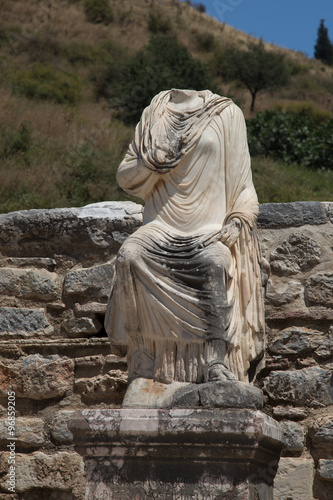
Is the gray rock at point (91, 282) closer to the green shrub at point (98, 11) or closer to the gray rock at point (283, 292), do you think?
the gray rock at point (283, 292)

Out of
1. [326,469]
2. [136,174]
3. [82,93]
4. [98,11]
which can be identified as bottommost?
[326,469]

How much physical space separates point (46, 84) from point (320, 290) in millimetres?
13432

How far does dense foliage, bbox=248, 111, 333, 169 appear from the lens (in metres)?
12.3

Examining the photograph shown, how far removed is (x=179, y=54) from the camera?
18312 mm

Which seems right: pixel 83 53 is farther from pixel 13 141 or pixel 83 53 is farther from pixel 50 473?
pixel 50 473

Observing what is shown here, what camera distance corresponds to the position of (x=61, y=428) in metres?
4.69

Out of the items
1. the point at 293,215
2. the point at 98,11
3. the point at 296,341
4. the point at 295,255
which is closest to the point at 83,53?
the point at 98,11

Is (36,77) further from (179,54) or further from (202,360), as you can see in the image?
(202,360)

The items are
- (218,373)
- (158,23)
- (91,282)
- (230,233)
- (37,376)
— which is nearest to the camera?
(218,373)

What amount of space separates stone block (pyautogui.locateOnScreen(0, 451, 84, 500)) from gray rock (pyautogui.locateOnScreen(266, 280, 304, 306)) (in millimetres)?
1631

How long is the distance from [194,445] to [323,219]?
2.17m

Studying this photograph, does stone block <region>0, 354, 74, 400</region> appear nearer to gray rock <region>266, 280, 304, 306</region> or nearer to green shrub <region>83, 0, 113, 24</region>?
gray rock <region>266, 280, 304, 306</region>

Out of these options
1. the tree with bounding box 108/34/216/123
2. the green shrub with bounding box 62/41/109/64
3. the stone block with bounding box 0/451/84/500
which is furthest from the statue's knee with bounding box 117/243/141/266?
the green shrub with bounding box 62/41/109/64

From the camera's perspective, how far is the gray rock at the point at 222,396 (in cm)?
321
